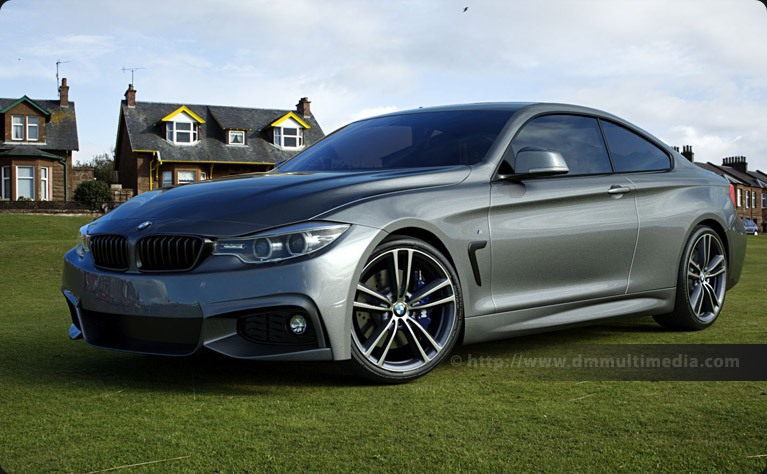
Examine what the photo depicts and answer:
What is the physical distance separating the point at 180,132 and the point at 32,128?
8002 mm

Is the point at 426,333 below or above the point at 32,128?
below

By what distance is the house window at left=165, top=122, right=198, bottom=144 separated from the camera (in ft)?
146

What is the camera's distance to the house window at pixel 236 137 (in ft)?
150

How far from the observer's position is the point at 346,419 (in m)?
3.23

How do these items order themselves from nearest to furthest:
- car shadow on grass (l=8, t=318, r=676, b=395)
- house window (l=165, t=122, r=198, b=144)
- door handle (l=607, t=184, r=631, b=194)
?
car shadow on grass (l=8, t=318, r=676, b=395), door handle (l=607, t=184, r=631, b=194), house window (l=165, t=122, r=198, b=144)

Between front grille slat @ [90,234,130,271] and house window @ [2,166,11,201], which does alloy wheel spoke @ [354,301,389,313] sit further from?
house window @ [2,166,11,201]

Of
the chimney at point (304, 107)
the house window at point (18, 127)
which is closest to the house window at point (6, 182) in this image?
the house window at point (18, 127)

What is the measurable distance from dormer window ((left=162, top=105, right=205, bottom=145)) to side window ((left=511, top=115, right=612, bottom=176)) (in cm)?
4121

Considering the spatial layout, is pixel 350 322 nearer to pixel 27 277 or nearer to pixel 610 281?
pixel 610 281

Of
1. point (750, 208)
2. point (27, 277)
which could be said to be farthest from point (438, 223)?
point (750, 208)

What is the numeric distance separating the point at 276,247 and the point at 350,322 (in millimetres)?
512

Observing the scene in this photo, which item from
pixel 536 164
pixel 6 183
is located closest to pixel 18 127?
pixel 6 183

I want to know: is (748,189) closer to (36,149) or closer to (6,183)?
(36,149)

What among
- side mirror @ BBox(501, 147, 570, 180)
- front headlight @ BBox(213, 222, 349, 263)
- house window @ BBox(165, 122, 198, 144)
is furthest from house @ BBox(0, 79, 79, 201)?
front headlight @ BBox(213, 222, 349, 263)
